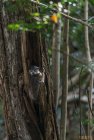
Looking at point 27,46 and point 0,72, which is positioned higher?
point 27,46

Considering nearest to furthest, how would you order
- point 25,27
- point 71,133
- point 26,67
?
point 25,27, point 26,67, point 71,133

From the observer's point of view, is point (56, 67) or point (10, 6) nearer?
point (10, 6)

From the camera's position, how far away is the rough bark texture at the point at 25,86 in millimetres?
2078

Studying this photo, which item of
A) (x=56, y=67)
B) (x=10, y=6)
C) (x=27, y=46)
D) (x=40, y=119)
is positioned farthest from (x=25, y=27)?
(x=56, y=67)

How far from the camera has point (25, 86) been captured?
2.10 metres

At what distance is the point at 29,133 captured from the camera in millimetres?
2162

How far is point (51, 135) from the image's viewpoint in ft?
7.11

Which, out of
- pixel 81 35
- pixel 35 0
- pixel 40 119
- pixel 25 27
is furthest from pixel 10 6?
pixel 81 35

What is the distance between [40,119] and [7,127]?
0.20 meters

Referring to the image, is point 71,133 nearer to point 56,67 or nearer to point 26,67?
point 56,67

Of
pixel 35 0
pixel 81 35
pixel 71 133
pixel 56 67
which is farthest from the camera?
pixel 71 133

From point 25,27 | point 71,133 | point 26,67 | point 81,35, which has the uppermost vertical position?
point 25,27

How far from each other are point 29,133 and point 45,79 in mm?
318

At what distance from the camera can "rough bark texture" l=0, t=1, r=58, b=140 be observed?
2078 millimetres
